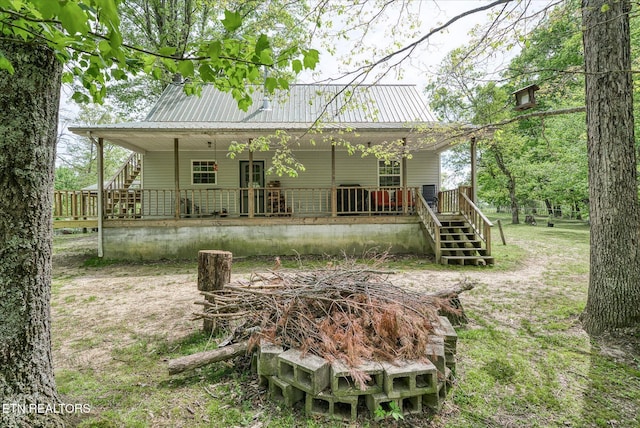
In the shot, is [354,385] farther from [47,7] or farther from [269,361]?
[47,7]

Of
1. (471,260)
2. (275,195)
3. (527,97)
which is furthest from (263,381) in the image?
(275,195)

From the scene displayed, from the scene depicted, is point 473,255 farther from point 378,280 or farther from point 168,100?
point 168,100

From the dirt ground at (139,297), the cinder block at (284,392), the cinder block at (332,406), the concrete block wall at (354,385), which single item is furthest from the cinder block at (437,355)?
the dirt ground at (139,297)

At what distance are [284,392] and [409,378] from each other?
105cm

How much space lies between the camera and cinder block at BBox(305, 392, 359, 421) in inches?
93.4

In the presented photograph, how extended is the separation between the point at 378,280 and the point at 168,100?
13.0 meters

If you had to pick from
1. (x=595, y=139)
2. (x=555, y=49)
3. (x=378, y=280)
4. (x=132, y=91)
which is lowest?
(x=378, y=280)

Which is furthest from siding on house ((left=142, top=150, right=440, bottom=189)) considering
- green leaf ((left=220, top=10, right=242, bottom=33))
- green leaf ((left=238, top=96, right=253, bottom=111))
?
green leaf ((left=220, top=10, right=242, bottom=33))

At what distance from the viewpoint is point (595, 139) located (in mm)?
3844

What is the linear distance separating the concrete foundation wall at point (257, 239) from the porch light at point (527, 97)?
15.8ft

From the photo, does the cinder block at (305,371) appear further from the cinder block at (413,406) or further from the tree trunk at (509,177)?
the tree trunk at (509,177)

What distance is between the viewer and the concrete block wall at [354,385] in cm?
238

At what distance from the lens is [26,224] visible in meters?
2.02

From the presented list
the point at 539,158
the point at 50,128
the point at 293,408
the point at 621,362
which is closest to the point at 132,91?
the point at 50,128
